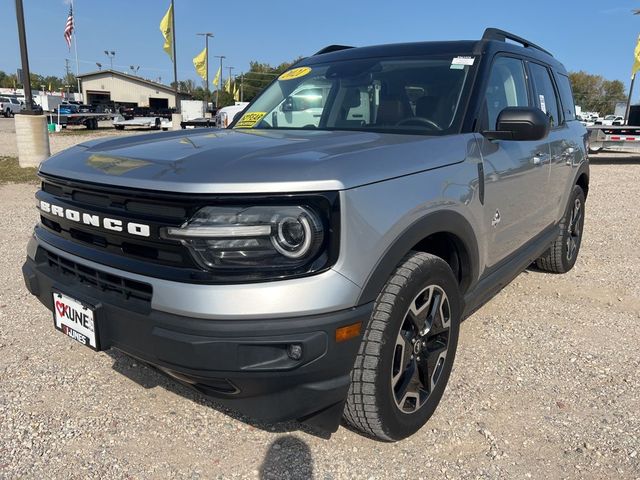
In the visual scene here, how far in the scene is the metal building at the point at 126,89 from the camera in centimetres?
5631

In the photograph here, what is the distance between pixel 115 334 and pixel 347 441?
1.15 m

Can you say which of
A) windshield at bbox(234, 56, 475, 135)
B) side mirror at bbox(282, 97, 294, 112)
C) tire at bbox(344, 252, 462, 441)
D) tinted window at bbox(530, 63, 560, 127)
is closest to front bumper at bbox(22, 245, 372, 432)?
tire at bbox(344, 252, 462, 441)

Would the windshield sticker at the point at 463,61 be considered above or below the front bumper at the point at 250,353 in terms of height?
above

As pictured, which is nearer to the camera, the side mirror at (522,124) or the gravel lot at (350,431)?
the gravel lot at (350,431)

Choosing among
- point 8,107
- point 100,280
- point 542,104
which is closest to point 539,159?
point 542,104

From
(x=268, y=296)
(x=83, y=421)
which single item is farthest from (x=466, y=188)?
(x=83, y=421)

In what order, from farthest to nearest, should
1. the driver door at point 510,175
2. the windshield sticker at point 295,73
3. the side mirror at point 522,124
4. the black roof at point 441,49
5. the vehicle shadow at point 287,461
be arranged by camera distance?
1. the windshield sticker at point 295,73
2. the black roof at point 441,49
3. the driver door at point 510,175
4. the side mirror at point 522,124
5. the vehicle shadow at point 287,461

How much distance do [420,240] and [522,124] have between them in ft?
3.03

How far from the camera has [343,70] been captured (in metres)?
3.51

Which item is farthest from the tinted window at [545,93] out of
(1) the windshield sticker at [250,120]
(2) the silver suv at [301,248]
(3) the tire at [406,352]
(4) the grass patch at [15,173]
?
(4) the grass patch at [15,173]

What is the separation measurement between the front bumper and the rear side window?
3.58 meters

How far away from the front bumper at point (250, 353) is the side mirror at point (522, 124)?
54.2 inches

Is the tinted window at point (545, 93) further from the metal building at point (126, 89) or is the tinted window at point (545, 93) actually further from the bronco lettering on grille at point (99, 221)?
the metal building at point (126, 89)

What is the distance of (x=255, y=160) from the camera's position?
1968 millimetres
